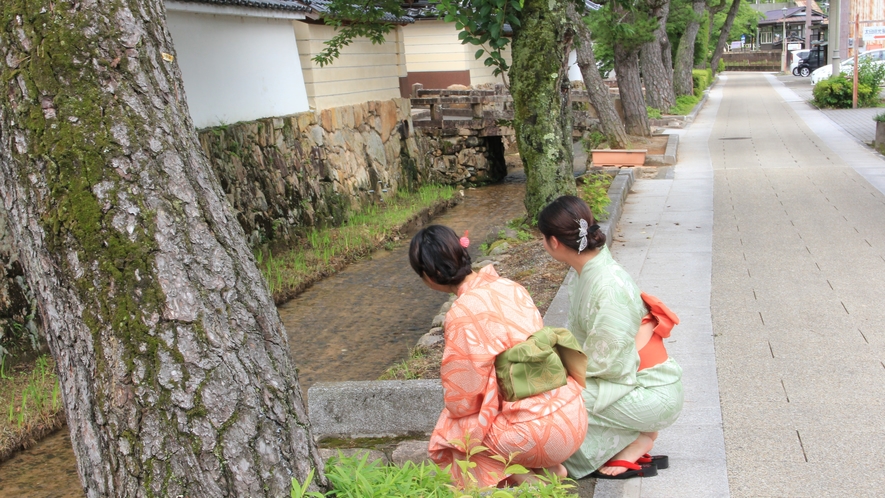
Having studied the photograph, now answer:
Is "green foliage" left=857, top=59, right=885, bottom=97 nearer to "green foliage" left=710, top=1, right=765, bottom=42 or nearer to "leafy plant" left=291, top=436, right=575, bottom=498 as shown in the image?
"leafy plant" left=291, top=436, right=575, bottom=498

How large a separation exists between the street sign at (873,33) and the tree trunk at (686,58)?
7668 millimetres

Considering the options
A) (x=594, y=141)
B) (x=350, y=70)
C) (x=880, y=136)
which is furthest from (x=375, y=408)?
(x=880, y=136)

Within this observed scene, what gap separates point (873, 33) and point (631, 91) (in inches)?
332

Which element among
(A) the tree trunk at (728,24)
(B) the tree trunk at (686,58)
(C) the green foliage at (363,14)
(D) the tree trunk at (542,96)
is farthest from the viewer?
(A) the tree trunk at (728,24)

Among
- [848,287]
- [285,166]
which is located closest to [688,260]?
[848,287]

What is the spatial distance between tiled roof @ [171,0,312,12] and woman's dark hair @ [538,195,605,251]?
291 inches

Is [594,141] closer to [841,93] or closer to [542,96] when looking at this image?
[542,96]

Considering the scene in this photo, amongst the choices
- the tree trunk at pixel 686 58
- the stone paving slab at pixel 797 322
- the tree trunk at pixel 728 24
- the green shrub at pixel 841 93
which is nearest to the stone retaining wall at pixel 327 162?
the stone paving slab at pixel 797 322

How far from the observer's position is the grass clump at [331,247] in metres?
9.35

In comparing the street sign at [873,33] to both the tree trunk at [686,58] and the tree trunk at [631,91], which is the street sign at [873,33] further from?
the tree trunk at [631,91]

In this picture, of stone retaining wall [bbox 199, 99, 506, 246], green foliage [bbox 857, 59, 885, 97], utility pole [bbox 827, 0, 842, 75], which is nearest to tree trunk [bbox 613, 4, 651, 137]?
stone retaining wall [bbox 199, 99, 506, 246]

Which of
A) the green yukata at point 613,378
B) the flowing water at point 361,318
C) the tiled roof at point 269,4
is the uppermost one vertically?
the tiled roof at point 269,4

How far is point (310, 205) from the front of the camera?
Result: 12172 mm

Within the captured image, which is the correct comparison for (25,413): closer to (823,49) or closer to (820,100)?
(820,100)
